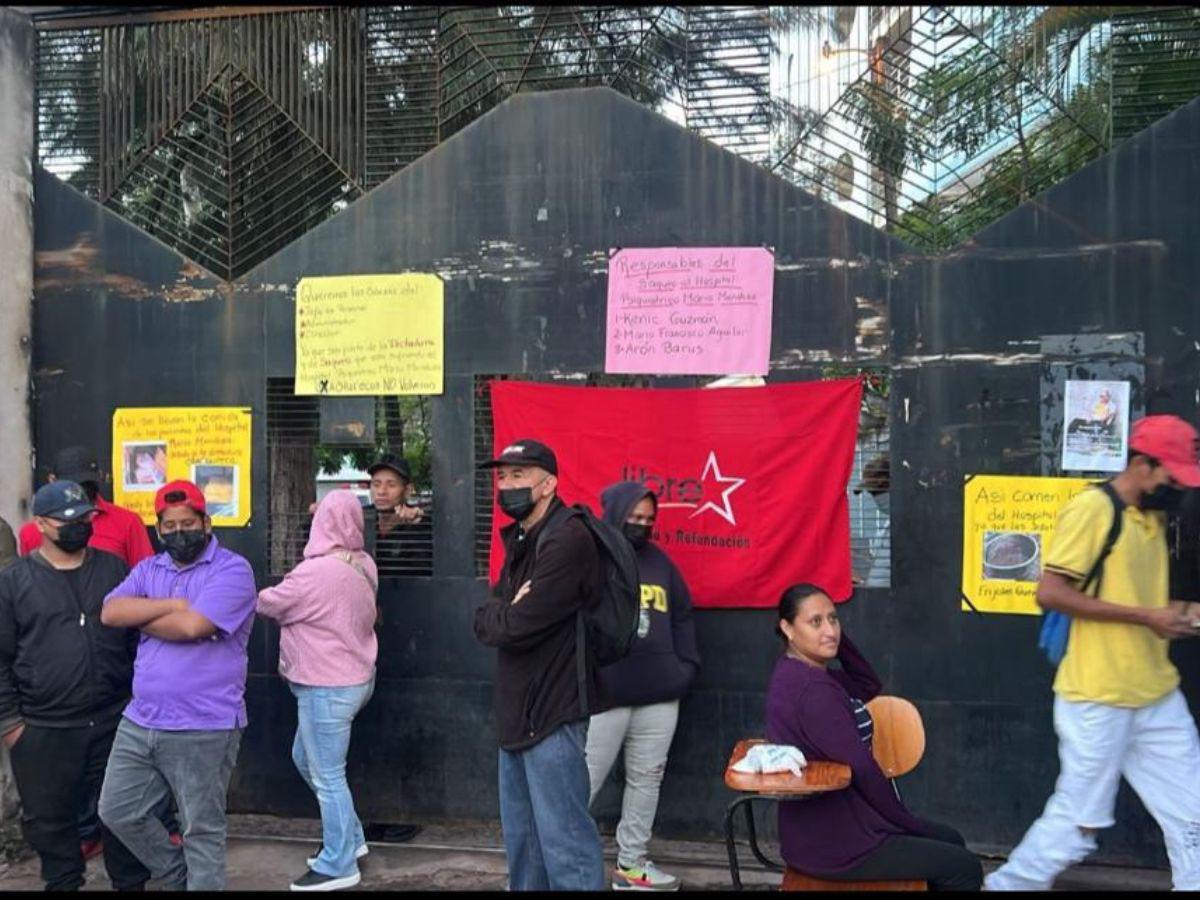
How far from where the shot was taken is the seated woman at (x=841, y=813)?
13.3 feet

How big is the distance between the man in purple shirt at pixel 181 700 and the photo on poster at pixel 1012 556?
11.6ft

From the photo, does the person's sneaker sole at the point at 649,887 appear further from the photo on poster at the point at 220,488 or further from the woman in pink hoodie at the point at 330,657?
the photo on poster at the point at 220,488

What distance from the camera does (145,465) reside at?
6.84m

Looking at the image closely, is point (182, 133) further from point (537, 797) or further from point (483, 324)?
point (537, 797)

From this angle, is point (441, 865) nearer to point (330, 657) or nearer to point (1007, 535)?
point (330, 657)

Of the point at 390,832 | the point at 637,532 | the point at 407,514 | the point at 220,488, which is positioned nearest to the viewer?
the point at 637,532

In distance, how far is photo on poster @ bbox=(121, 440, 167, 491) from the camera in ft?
22.4

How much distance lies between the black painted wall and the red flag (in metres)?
0.20

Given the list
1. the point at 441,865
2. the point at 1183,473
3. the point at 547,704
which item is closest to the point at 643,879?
the point at 441,865

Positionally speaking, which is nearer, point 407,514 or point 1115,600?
point 1115,600

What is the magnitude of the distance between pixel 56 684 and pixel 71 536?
0.64 meters

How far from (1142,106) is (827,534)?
8.74 feet

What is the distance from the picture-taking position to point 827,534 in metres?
6.04

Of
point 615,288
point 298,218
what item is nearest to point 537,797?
point 615,288
